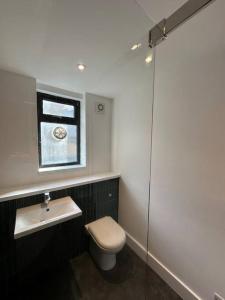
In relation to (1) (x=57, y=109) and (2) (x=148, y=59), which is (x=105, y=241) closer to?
(1) (x=57, y=109)

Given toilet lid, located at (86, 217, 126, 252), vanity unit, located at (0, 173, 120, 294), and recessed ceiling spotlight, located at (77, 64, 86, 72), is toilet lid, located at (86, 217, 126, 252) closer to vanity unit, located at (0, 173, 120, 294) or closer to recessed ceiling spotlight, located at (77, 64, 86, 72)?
vanity unit, located at (0, 173, 120, 294)

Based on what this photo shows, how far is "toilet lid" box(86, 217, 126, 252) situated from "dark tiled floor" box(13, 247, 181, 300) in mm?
372

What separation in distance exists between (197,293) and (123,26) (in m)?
2.16

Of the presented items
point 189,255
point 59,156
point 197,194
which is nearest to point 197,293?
point 189,255

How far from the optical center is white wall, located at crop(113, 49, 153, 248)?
145 centimetres

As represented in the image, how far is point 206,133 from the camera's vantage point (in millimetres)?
1026

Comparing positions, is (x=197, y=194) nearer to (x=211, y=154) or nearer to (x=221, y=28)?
(x=211, y=154)

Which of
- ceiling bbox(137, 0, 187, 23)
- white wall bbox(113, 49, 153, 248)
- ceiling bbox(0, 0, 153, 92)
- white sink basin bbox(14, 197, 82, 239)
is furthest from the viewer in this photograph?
white wall bbox(113, 49, 153, 248)

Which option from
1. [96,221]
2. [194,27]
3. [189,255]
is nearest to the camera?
[194,27]

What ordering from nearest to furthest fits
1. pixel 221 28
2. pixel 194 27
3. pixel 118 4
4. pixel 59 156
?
pixel 118 4
pixel 221 28
pixel 194 27
pixel 59 156

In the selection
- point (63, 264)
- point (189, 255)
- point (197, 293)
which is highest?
point (189, 255)

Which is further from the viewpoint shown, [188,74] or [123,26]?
[188,74]

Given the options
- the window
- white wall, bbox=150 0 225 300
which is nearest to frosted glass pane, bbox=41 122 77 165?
the window

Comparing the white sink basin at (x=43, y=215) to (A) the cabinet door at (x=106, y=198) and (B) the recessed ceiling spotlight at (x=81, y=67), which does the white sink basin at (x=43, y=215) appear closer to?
(A) the cabinet door at (x=106, y=198)
